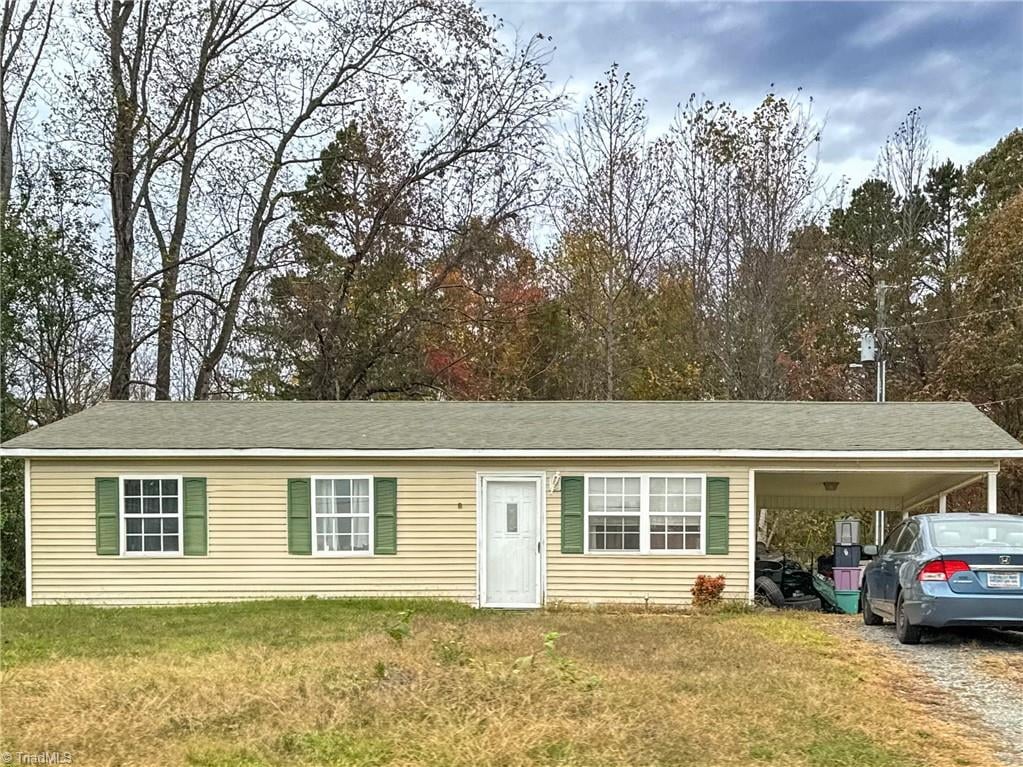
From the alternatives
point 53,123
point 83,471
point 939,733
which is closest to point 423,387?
point 53,123

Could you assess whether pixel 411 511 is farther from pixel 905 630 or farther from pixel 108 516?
pixel 905 630

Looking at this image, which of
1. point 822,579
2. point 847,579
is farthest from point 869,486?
point 847,579

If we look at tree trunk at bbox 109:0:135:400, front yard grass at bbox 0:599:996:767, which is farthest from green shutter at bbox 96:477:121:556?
tree trunk at bbox 109:0:135:400

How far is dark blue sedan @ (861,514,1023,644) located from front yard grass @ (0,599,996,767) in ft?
2.68

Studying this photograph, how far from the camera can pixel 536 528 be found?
1430 centimetres

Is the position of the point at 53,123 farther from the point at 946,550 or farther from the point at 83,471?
the point at 946,550

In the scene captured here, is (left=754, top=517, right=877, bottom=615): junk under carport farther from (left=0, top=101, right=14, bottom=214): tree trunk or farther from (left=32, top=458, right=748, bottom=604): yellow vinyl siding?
(left=0, top=101, right=14, bottom=214): tree trunk

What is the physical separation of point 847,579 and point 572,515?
4.66 meters

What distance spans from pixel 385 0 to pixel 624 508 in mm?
15935

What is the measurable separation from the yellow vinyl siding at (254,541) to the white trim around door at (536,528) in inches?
3.3

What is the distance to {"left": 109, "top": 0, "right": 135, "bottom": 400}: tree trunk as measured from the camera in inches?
869

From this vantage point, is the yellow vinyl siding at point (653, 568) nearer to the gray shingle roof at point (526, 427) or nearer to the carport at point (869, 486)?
the gray shingle roof at point (526, 427)

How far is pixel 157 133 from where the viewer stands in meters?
23.3

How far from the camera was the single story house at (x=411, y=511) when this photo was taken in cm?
1407
